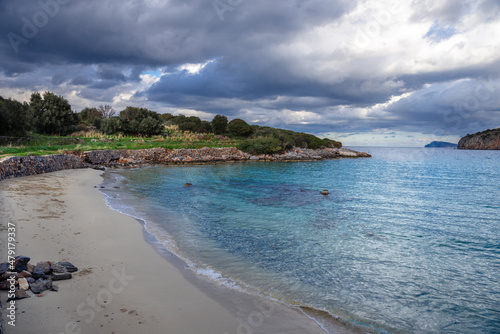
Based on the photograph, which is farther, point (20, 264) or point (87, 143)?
point (87, 143)

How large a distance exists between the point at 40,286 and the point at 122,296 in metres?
1.59

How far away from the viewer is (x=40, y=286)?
5.74 meters

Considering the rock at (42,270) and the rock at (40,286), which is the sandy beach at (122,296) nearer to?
the rock at (40,286)

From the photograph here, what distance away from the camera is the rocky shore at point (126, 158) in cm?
2144

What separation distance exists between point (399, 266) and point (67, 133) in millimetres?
58734

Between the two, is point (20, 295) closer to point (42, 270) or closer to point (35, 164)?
point (42, 270)

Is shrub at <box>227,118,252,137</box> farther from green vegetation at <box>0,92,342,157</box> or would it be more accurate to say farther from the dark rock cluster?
the dark rock cluster

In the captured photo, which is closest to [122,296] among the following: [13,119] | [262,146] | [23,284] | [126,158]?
[23,284]

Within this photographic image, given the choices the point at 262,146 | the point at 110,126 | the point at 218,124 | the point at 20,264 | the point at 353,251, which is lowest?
the point at 353,251

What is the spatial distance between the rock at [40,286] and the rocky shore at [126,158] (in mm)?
17153

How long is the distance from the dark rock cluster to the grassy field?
72.9ft

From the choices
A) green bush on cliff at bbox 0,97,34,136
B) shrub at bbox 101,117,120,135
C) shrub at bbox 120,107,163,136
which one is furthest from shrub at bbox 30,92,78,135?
shrub at bbox 120,107,163,136

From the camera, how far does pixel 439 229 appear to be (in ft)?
44.9

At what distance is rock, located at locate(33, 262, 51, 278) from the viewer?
6148 millimetres
